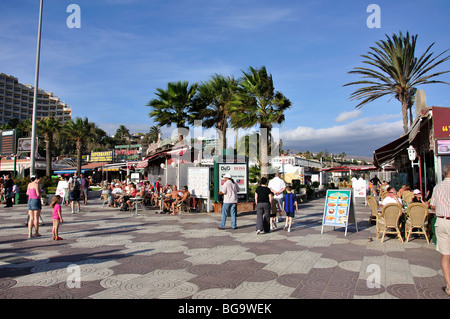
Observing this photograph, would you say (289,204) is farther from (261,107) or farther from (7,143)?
(7,143)

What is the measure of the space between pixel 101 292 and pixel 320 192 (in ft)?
80.0

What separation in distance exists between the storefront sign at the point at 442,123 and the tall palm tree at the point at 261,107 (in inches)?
384

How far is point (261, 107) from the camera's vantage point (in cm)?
1728

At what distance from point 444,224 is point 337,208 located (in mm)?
4804

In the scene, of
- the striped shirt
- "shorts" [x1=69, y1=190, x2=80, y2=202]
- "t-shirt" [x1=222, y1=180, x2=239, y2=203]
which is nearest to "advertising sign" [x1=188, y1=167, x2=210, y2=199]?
"t-shirt" [x1=222, y1=180, x2=239, y2=203]

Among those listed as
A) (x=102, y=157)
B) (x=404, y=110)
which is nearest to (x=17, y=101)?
(x=102, y=157)

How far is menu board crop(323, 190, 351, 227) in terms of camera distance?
28.8 feet

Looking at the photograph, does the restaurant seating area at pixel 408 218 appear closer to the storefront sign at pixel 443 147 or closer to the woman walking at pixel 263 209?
the storefront sign at pixel 443 147

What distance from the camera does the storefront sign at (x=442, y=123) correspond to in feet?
24.5

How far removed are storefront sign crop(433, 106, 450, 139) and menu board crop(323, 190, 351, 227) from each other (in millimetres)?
2663

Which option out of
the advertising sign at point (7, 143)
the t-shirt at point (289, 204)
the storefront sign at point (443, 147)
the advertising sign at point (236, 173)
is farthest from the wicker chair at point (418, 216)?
the advertising sign at point (7, 143)

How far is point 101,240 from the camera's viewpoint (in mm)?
7926

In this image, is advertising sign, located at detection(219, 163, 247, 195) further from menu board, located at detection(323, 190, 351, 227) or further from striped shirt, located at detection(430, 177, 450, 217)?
striped shirt, located at detection(430, 177, 450, 217)
